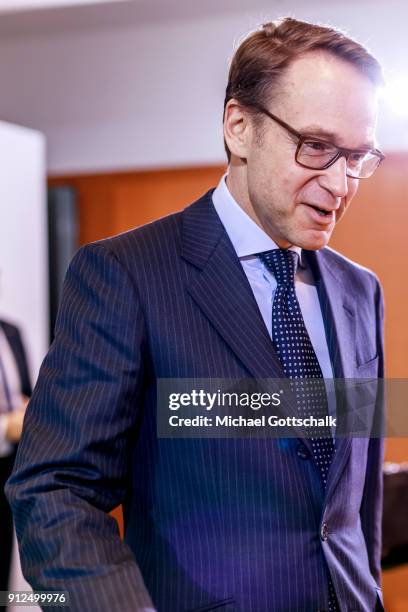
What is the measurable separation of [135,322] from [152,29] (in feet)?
7.17

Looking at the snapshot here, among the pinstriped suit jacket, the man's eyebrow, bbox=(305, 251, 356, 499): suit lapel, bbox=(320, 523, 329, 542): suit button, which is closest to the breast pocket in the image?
bbox=(305, 251, 356, 499): suit lapel

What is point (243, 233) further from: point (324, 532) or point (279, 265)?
point (324, 532)

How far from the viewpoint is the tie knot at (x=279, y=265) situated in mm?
1126

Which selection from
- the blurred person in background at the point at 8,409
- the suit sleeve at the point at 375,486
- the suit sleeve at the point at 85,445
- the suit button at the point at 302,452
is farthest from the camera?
the blurred person in background at the point at 8,409

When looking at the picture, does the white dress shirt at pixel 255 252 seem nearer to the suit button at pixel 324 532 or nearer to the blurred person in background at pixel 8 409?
the suit button at pixel 324 532

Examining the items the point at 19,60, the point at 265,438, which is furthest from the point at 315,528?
the point at 19,60

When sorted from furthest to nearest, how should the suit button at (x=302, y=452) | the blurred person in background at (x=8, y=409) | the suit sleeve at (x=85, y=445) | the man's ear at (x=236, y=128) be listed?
1. the blurred person in background at (x=8, y=409)
2. the man's ear at (x=236, y=128)
3. the suit button at (x=302, y=452)
4. the suit sleeve at (x=85, y=445)

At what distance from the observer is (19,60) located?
303 cm

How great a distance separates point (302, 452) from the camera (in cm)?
102

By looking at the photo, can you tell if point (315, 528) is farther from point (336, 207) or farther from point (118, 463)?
point (336, 207)

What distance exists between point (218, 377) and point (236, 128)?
0.38 m

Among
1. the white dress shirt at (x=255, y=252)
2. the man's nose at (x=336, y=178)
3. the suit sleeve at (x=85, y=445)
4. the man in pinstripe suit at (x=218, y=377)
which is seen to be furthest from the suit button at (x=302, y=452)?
the man's nose at (x=336, y=178)

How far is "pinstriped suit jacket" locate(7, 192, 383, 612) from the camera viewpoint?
922 millimetres

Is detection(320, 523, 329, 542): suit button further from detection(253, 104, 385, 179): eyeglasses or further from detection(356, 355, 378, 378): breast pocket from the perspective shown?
detection(253, 104, 385, 179): eyeglasses
